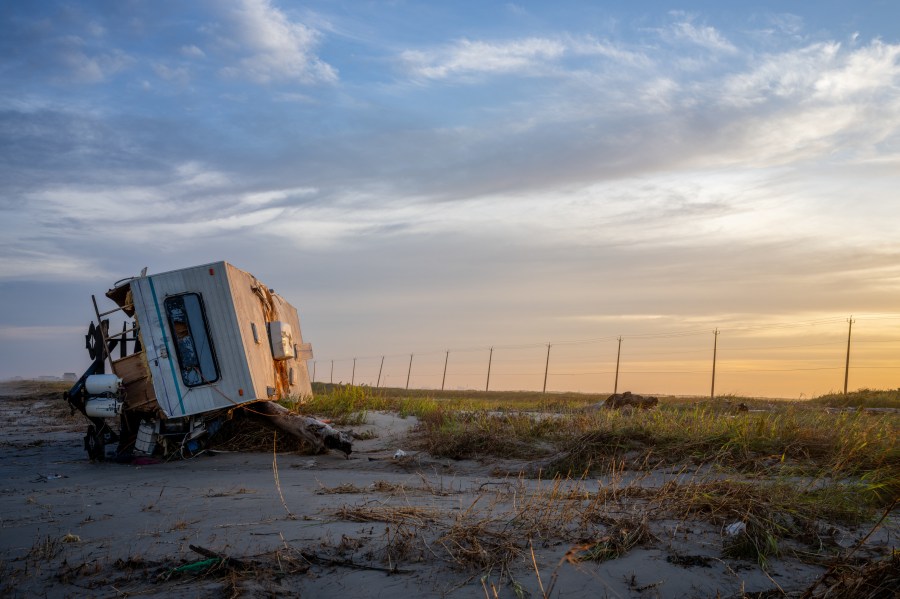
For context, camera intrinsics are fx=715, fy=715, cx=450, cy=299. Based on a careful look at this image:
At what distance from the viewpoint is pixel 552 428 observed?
12.4 meters

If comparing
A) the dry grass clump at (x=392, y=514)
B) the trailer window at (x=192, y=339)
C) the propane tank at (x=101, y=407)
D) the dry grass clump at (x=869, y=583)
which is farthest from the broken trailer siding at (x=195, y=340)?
the dry grass clump at (x=869, y=583)

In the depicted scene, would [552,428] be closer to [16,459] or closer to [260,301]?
[260,301]

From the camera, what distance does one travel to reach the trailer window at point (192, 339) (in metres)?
12.6

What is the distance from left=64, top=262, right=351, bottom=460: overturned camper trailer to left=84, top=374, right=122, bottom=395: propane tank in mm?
18

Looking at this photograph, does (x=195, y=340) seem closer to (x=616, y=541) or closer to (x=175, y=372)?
(x=175, y=372)

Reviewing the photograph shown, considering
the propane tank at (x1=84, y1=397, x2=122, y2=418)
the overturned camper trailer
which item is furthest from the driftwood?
the propane tank at (x1=84, y1=397, x2=122, y2=418)

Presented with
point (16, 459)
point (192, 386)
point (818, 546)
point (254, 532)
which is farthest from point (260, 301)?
point (818, 546)

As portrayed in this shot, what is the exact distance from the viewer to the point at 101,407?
12.5 metres

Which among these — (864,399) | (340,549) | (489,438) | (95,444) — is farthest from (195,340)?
(864,399)

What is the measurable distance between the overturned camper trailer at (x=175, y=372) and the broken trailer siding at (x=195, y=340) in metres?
0.02

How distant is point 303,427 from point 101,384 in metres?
3.59

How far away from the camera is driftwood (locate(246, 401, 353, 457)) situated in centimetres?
1241

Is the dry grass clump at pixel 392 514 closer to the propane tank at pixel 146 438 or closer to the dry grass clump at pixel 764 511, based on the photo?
the dry grass clump at pixel 764 511

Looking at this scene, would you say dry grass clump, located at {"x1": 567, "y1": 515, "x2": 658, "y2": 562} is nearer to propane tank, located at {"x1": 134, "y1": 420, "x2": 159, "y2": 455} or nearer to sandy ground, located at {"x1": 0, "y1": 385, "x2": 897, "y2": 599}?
sandy ground, located at {"x1": 0, "y1": 385, "x2": 897, "y2": 599}
